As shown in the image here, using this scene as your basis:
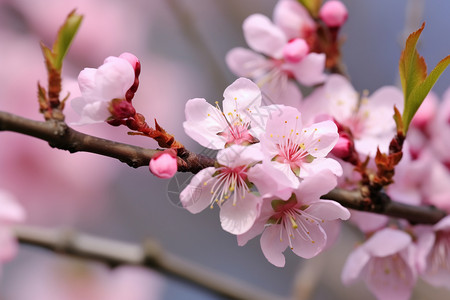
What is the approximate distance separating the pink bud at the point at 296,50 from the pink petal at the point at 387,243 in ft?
1.40

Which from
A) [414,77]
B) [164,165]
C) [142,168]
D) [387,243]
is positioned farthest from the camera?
[142,168]

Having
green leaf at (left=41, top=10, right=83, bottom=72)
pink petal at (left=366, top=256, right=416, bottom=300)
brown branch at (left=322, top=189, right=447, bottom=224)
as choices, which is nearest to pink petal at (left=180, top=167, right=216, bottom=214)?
brown branch at (left=322, top=189, right=447, bottom=224)

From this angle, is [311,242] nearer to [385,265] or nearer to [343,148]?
[343,148]

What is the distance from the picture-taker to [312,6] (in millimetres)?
1419

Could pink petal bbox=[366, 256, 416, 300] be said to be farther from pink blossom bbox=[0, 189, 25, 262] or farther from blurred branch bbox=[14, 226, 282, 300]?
pink blossom bbox=[0, 189, 25, 262]

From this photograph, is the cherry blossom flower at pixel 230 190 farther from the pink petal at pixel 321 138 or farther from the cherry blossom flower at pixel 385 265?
the cherry blossom flower at pixel 385 265

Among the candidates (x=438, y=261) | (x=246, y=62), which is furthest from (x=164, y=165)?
(x=438, y=261)

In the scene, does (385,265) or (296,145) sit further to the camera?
(385,265)

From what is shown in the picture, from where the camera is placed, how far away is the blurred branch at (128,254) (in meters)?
1.72

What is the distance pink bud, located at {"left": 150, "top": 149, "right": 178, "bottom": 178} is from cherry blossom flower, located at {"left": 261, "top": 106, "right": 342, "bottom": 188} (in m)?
0.15

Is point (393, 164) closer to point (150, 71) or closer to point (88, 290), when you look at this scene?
point (150, 71)

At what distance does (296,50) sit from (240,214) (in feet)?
1.66

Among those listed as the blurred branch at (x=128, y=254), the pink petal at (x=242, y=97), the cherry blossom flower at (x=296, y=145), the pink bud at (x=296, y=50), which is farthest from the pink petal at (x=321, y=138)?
the blurred branch at (x=128, y=254)

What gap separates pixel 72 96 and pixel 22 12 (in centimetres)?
206
